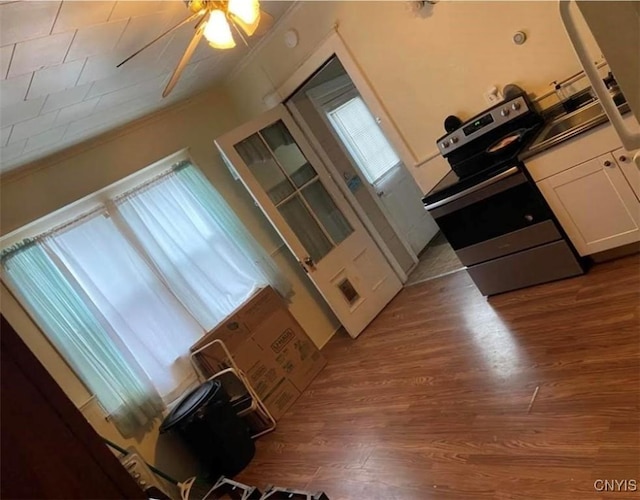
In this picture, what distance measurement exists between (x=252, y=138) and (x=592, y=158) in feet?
8.52

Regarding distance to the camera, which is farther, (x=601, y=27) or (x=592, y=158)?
(x=592, y=158)

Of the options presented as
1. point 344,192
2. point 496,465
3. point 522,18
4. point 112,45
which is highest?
point 112,45

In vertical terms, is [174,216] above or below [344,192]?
above

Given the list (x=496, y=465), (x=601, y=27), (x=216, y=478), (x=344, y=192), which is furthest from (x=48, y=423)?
(x=344, y=192)

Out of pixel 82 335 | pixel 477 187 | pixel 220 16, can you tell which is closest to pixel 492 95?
pixel 477 187

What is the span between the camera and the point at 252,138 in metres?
4.40

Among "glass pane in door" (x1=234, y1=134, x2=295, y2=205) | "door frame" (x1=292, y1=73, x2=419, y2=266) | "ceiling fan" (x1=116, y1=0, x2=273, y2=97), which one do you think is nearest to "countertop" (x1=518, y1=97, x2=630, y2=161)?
"door frame" (x1=292, y1=73, x2=419, y2=266)

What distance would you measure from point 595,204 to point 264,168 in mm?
2559

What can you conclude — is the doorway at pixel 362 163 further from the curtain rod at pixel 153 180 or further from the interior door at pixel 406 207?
the curtain rod at pixel 153 180

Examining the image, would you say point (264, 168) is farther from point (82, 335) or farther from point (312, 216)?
point (82, 335)

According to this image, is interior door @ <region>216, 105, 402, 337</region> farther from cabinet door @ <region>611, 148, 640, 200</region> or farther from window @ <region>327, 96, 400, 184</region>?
cabinet door @ <region>611, 148, 640, 200</region>

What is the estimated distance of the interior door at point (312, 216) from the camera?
4340 millimetres

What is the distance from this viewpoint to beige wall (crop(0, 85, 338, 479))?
3412 mm

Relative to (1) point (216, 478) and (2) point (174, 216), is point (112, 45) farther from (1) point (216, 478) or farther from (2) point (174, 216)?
(1) point (216, 478)
